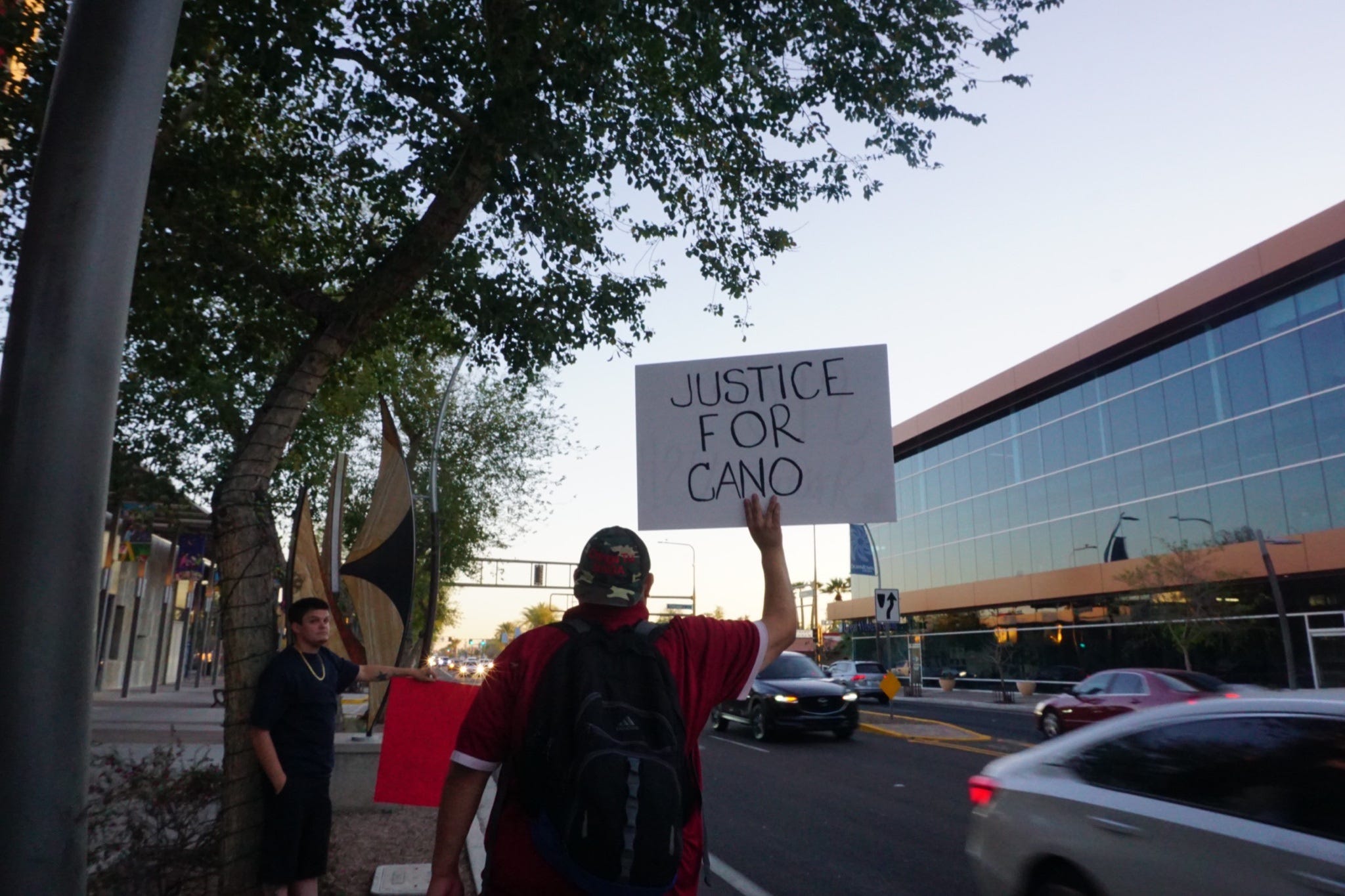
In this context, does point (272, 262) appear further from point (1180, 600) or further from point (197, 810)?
point (1180, 600)

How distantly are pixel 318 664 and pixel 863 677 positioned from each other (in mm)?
30963

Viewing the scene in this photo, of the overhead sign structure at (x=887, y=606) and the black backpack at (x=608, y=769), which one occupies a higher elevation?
the overhead sign structure at (x=887, y=606)

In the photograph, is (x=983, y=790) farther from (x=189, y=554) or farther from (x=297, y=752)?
(x=189, y=554)

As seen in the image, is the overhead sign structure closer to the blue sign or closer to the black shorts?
the blue sign

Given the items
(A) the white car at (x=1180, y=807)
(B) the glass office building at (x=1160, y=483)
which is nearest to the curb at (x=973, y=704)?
(B) the glass office building at (x=1160, y=483)

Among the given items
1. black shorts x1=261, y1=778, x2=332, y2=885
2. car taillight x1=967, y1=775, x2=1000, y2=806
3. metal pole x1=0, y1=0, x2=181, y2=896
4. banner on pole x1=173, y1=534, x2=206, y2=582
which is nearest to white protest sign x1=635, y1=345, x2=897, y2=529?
metal pole x1=0, y1=0, x2=181, y2=896

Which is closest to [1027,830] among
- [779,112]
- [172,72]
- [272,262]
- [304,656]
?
[304,656]

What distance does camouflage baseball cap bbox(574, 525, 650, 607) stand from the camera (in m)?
2.47

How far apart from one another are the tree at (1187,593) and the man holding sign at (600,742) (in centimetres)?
3161

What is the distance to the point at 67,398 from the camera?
3250mm

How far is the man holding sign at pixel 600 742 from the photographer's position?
212 cm

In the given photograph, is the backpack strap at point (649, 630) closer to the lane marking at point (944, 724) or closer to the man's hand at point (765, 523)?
the man's hand at point (765, 523)

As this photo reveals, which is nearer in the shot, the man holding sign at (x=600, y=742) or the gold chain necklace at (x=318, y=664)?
the man holding sign at (x=600, y=742)

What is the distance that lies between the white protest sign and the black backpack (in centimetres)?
128
